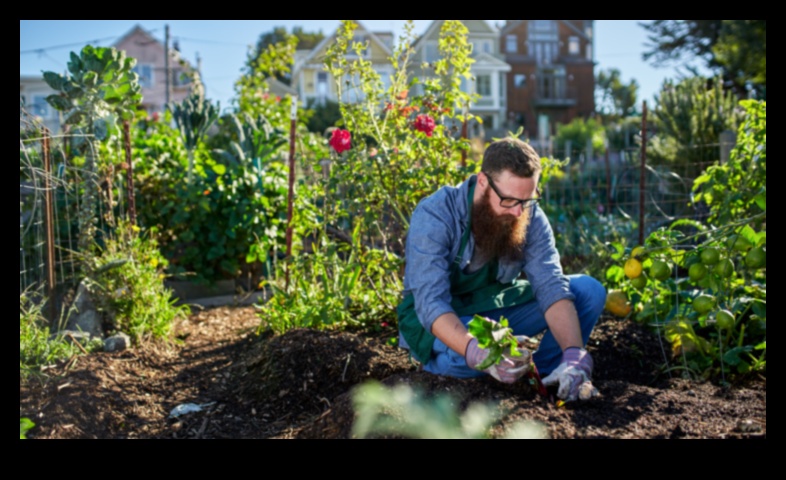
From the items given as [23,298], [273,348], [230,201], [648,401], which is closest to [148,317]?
[23,298]

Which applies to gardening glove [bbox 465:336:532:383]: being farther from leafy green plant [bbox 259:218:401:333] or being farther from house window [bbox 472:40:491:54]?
house window [bbox 472:40:491:54]

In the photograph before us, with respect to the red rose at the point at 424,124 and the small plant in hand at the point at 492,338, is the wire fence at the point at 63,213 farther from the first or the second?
the small plant in hand at the point at 492,338

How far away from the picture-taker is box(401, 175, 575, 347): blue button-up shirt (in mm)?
2842

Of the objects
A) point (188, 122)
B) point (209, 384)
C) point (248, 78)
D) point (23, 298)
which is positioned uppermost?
point (248, 78)

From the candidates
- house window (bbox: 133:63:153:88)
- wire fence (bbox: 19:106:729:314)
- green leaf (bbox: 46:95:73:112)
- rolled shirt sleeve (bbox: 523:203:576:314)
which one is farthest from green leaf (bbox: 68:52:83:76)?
house window (bbox: 133:63:153:88)

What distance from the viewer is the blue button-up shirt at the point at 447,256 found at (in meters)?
2.84

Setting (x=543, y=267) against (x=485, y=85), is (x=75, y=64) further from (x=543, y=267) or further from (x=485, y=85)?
(x=485, y=85)

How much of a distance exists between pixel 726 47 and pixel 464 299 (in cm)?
1798

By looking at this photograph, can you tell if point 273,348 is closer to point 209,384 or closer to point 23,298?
point 209,384

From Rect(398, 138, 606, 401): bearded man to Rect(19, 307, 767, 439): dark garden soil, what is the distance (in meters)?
0.15

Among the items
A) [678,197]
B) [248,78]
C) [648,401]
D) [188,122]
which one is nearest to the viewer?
[648,401]

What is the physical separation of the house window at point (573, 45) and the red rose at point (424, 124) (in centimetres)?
4033

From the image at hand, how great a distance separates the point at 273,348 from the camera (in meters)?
3.81
